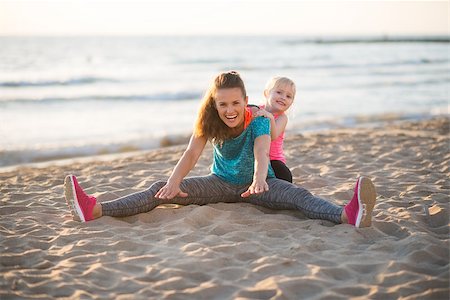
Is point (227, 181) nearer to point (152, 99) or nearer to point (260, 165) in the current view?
point (260, 165)

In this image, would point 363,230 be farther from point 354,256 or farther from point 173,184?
point 173,184

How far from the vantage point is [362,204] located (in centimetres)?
389

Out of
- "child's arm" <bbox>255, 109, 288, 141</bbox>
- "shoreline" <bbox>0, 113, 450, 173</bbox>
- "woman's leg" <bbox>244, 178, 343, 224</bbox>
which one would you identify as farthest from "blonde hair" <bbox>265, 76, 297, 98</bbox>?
"shoreline" <bbox>0, 113, 450, 173</bbox>

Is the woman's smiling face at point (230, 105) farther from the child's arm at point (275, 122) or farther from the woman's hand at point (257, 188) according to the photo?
the woman's hand at point (257, 188)

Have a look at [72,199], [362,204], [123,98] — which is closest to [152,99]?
[123,98]

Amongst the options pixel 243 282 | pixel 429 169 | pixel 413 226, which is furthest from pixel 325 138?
pixel 243 282

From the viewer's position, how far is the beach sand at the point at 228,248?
10.1ft

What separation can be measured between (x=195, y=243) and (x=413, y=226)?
1737 millimetres

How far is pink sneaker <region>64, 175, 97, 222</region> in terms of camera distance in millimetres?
4137

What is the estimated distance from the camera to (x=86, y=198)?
13.9 ft

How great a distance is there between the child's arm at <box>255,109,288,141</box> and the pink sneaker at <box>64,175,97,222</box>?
1.59m

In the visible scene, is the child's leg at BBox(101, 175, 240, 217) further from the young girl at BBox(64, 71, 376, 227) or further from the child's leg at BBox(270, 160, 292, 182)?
the child's leg at BBox(270, 160, 292, 182)

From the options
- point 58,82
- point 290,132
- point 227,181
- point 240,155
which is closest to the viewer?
point 240,155

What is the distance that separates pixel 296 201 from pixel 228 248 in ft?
3.07
